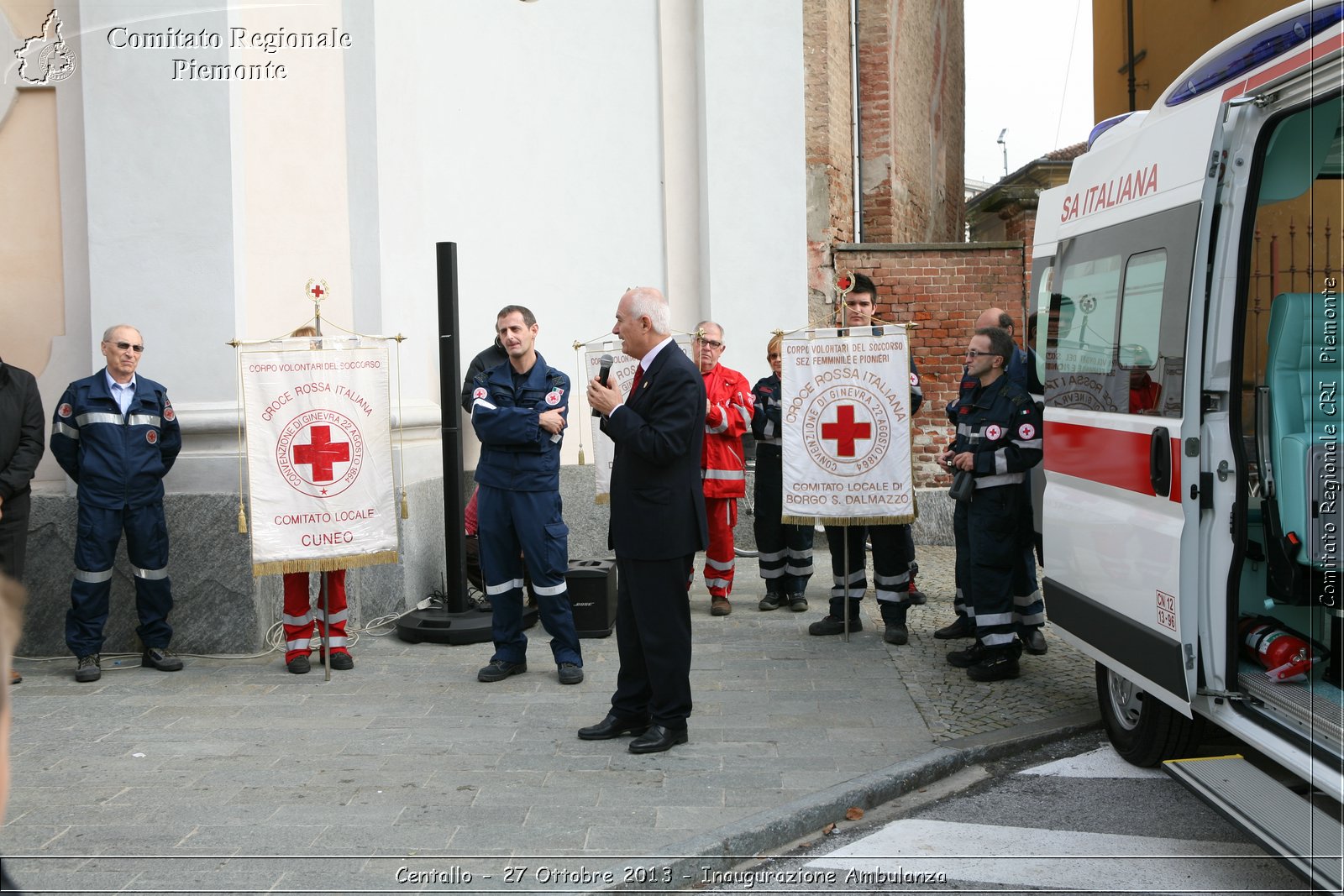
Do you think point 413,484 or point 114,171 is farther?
point 413,484

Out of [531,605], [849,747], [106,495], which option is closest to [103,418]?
[106,495]

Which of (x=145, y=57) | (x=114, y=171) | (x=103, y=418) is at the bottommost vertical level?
(x=103, y=418)

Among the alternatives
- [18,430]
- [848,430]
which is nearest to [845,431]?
[848,430]

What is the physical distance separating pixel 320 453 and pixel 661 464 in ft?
8.29

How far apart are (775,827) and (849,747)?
3.65 feet

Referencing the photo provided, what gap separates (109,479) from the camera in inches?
277

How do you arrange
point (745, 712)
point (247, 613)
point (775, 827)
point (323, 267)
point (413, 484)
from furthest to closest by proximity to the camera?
1. point (413, 484)
2. point (323, 267)
3. point (247, 613)
4. point (745, 712)
5. point (775, 827)

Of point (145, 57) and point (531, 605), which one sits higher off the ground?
point (145, 57)

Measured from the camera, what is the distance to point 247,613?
24.9 feet

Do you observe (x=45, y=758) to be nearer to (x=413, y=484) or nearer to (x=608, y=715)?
(x=608, y=715)

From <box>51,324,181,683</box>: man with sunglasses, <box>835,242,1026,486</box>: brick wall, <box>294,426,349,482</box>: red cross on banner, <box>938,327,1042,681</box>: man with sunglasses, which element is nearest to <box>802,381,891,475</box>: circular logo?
<box>938,327,1042,681</box>: man with sunglasses

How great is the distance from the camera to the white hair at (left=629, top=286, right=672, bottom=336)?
17.9ft

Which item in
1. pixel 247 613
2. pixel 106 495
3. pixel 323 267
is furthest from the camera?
pixel 323 267

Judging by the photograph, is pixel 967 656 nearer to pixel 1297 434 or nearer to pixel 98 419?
pixel 1297 434
